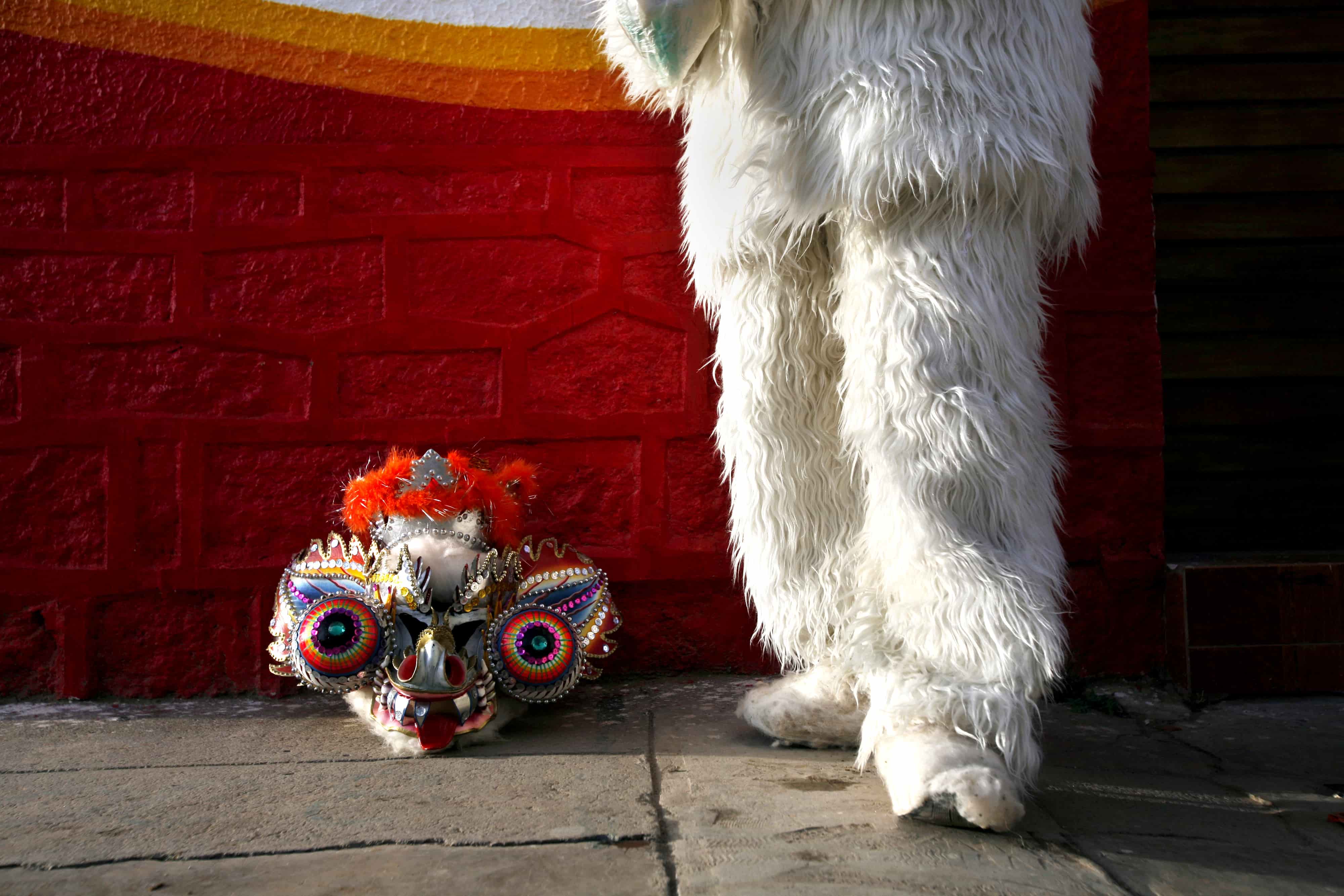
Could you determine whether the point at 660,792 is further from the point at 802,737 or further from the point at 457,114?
the point at 457,114

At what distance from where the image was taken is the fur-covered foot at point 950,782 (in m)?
1.42

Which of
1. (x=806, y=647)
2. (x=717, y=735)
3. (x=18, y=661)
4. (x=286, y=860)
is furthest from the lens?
(x=18, y=661)

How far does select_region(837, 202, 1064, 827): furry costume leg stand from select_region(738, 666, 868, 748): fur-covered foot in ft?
0.91

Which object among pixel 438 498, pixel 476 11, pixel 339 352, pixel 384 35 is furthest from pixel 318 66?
pixel 438 498

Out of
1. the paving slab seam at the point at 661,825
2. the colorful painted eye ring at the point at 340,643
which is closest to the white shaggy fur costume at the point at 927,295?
the paving slab seam at the point at 661,825

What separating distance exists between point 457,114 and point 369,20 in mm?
330

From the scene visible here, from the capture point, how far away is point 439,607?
2096 millimetres

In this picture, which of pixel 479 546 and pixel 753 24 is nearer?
pixel 753 24

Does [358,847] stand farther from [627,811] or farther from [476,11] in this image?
[476,11]

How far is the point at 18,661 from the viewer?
2.45m

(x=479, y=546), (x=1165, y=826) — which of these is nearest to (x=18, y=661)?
(x=479, y=546)

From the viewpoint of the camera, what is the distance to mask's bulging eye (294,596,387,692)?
6.51 ft

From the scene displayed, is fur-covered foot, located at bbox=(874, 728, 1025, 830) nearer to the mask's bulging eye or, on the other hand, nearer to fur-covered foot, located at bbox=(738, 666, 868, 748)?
fur-covered foot, located at bbox=(738, 666, 868, 748)

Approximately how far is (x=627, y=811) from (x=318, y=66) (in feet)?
6.72
